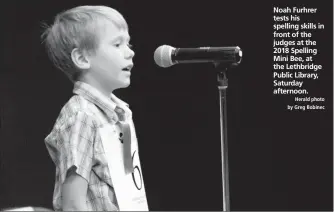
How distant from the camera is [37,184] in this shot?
7.22 feet

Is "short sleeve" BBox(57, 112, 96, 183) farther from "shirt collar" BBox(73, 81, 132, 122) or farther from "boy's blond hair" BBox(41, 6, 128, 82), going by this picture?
"boy's blond hair" BBox(41, 6, 128, 82)

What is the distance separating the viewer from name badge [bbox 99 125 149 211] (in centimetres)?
145

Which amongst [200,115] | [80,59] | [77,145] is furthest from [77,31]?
[200,115]

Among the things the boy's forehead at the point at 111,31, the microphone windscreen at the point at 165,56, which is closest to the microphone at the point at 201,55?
the microphone windscreen at the point at 165,56

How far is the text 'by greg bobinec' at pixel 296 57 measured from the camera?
2.15 metres

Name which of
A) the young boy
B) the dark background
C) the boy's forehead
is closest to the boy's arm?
the young boy

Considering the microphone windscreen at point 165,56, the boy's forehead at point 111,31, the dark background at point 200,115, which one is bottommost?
the dark background at point 200,115

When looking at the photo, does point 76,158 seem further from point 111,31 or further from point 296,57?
point 296,57

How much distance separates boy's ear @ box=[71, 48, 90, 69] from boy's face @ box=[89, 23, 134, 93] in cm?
1

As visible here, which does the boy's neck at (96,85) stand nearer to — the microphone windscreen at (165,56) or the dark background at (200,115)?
the microphone windscreen at (165,56)

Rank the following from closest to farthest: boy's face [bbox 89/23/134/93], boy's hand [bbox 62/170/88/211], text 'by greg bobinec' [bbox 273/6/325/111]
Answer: boy's hand [bbox 62/170/88/211] < boy's face [bbox 89/23/134/93] < text 'by greg bobinec' [bbox 273/6/325/111]

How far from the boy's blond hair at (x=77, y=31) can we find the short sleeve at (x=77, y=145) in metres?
0.17

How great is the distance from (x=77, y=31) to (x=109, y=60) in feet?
0.38

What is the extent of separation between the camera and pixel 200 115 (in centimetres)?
228
